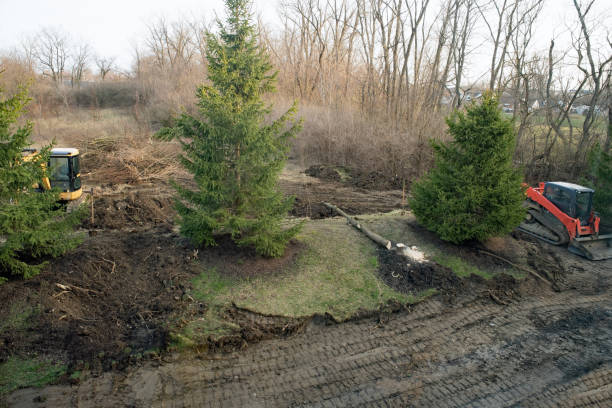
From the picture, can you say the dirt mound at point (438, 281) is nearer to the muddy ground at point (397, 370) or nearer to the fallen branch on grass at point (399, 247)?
the fallen branch on grass at point (399, 247)

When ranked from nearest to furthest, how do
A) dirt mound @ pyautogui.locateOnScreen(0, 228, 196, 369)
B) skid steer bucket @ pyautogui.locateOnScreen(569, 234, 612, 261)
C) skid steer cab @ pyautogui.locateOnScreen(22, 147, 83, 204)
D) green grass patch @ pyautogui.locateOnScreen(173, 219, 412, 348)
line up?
dirt mound @ pyautogui.locateOnScreen(0, 228, 196, 369) → green grass patch @ pyautogui.locateOnScreen(173, 219, 412, 348) → skid steer bucket @ pyautogui.locateOnScreen(569, 234, 612, 261) → skid steer cab @ pyautogui.locateOnScreen(22, 147, 83, 204)

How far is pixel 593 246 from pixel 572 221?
1.05m

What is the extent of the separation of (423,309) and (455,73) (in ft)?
66.3

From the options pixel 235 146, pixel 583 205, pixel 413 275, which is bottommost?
pixel 413 275

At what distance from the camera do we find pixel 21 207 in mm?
7441

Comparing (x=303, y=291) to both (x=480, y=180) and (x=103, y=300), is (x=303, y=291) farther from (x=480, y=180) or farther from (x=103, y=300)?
(x=480, y=180)

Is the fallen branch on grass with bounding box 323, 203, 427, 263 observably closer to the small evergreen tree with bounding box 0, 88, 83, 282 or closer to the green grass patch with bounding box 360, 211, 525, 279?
the green grass patch with bounding box 360, 211, 525, 279

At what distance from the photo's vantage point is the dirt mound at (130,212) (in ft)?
39.6

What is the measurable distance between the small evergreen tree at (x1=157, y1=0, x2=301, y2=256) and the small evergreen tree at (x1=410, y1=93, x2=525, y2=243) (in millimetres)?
4249

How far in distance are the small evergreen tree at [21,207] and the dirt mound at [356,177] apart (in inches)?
497

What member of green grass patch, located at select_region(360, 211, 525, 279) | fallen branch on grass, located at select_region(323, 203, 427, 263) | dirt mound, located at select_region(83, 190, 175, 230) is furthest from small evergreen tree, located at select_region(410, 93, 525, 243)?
dirt mound, located at select_region(83, 190, 175, 230)

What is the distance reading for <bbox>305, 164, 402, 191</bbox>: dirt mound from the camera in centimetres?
1820

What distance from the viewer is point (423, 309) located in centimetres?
847

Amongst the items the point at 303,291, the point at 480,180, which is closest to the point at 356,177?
the point at 480,180
